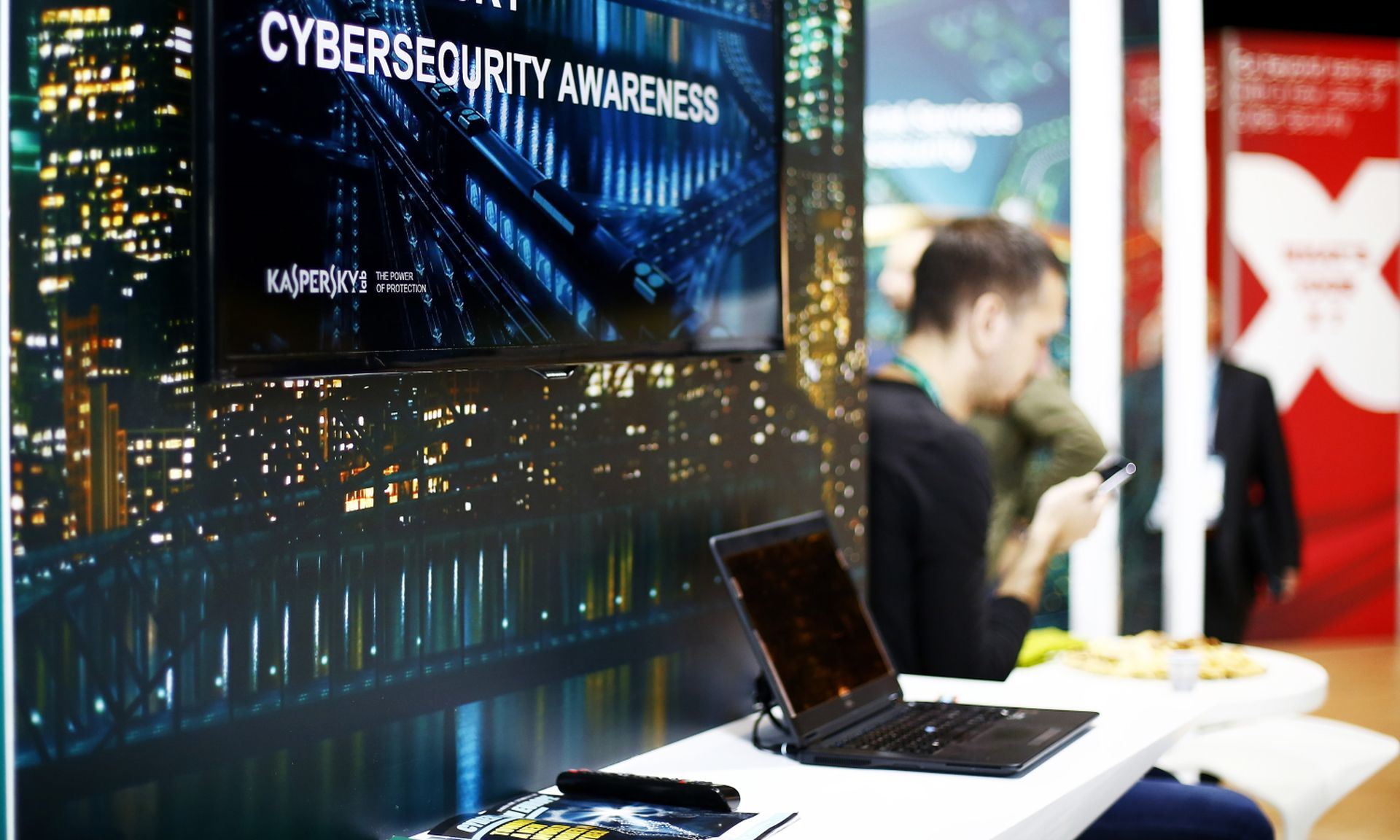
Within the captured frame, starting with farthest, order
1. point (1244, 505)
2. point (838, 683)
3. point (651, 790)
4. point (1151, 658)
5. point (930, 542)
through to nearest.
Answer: point (1244, 505) < point (1151, 658) < point (930, 542) < point (838, 683) < point (651, 790)

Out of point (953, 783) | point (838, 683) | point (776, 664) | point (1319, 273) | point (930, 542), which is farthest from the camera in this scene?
point (1319, 273)

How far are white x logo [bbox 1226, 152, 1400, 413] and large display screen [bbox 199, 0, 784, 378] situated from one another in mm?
6078

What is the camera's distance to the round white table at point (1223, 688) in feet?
9.05

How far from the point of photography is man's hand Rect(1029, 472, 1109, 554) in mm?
3426

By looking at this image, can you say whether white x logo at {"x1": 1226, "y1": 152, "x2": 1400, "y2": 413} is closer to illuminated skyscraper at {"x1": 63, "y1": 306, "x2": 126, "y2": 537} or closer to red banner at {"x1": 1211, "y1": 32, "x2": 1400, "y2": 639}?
red banner at {"x1": 1211, "y1": 32, "x2": 1400, "y2": 639}

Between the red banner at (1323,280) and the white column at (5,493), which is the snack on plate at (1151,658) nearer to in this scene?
the white column at (5,493)

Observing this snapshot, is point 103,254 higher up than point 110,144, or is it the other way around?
point 110,144

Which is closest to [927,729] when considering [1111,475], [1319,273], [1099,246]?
[1111,475]

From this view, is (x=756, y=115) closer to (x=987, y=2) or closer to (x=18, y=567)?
(x=18, y=567)

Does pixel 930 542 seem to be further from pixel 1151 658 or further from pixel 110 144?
pixel 110 144

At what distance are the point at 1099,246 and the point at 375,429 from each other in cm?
275

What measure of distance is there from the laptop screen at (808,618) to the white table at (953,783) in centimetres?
13

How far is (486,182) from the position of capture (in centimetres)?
191

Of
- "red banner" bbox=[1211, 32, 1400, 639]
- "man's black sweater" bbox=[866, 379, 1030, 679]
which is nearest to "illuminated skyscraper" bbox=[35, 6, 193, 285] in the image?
"man's black sweater" bbox=[866, 379, 1030, 679]
